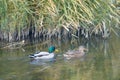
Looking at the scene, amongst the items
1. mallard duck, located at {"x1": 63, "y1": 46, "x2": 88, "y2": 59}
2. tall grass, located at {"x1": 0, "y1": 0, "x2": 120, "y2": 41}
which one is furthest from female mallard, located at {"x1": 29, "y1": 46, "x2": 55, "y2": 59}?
tall grass, located at {"x1": 0, "y1": 0, "x2": 120, "y2": 41}

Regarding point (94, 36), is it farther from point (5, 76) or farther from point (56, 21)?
point (5, 76)

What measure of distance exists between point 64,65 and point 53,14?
1725 mm

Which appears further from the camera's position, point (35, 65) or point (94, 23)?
point (94, 23)

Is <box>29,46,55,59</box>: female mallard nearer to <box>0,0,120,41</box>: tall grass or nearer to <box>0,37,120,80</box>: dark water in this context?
<box>0,37,120,80</box>: dark water

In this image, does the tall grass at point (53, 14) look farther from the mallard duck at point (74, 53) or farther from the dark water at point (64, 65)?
the mallard duck at point (74, 53)

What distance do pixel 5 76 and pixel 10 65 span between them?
2.41ft

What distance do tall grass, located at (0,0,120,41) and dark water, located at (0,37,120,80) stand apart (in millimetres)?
473

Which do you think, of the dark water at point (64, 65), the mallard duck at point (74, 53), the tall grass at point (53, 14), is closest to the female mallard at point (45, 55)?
the dark water at point (64, 65)

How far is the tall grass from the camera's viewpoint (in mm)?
11164

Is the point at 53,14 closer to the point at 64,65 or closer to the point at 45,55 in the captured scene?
the point at 45,55

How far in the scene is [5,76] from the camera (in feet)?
29.7

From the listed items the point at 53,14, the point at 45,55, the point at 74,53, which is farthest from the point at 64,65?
the point at 53,14

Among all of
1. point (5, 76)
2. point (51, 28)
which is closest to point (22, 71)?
point (5, 76)

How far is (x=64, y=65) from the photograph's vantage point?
985 centimetres
